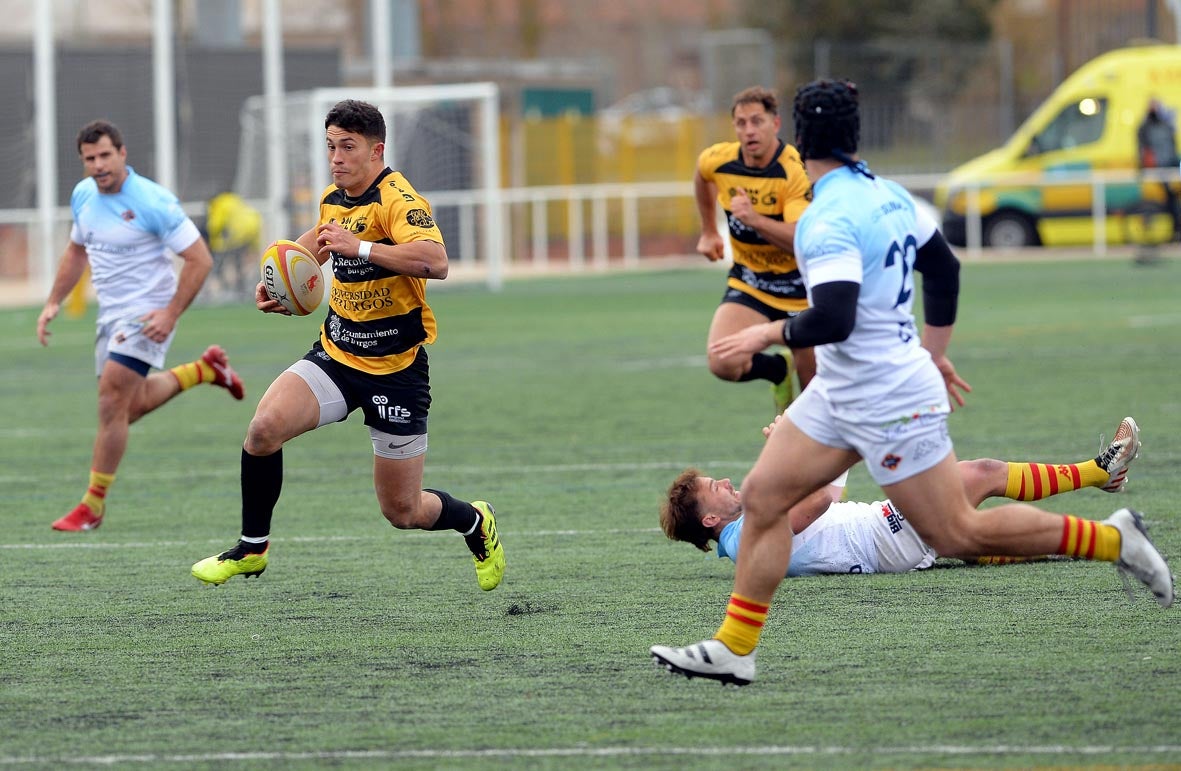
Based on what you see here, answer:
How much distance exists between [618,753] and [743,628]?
0.77 metres

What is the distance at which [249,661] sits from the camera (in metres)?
6.58

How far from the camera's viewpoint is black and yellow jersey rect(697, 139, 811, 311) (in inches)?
408

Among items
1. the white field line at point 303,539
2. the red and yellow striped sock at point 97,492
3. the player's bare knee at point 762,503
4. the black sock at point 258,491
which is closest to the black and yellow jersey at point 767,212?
the white field line at point 303,539

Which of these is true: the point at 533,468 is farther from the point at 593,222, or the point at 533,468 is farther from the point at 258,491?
the point at 593,222

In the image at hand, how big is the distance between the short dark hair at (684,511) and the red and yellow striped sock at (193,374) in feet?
14.7

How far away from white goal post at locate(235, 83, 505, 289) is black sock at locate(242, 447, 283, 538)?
20.4 metres

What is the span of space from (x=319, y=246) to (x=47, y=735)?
2.51 metres

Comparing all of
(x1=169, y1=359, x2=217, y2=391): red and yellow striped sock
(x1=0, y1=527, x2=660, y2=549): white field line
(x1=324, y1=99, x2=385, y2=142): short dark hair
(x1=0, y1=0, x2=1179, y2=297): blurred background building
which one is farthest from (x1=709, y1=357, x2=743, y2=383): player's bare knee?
(x1=0, y1=0, x2=1179, y2=297): blurred background building

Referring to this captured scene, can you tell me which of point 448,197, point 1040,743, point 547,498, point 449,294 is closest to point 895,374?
point 1040,743

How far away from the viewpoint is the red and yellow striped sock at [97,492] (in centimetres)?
995

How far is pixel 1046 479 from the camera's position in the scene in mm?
7781

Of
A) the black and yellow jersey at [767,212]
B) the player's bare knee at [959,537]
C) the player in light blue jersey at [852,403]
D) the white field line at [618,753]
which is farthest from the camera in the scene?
the black and yellow jersey at [767,212]

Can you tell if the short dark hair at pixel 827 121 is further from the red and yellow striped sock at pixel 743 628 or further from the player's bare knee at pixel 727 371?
the player's bare knee at pixel 727 371

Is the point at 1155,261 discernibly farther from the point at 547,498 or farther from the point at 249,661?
the point at 249,661
